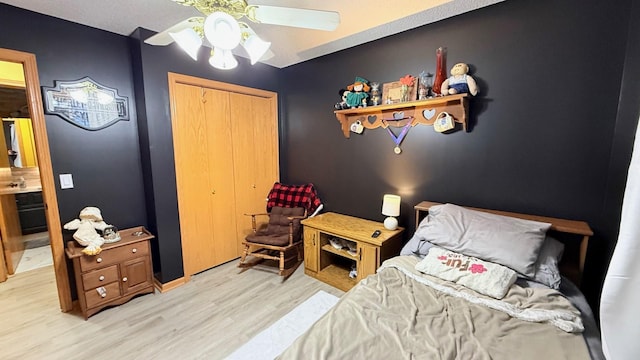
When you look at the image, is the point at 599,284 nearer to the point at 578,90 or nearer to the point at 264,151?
the point at 578,90

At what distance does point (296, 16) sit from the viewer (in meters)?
1.45

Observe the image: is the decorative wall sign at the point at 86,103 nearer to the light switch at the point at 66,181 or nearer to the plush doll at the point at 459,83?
the light switch at the point at 66,181

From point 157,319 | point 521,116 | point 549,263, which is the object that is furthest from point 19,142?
point 549,263

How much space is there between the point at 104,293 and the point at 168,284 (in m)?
0.51

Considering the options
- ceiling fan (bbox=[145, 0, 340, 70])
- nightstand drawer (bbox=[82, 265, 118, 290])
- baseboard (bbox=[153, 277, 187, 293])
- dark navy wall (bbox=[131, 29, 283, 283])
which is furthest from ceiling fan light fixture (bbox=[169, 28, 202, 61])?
baseboard (bbox=[153, 277, 187, 293])

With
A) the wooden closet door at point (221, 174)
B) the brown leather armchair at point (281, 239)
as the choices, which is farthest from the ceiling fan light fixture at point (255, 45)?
the brown leather armchair at point (281, 239)

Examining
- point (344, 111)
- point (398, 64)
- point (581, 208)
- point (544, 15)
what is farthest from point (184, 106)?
point (581, 208)

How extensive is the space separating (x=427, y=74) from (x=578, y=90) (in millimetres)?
973

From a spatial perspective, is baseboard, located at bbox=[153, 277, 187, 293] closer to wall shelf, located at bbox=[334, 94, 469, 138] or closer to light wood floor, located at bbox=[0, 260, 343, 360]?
light wood floor, located at bbox=[0, 260, 343, 360]

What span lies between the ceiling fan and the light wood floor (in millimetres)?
1920

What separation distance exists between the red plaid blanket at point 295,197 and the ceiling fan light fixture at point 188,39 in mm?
1941

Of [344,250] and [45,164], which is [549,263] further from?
[45,164]

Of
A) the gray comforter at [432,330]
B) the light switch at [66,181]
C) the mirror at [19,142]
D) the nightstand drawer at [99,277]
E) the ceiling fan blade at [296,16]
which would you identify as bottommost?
the nightstand drawer at [99,277]

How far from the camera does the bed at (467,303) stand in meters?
1.09
